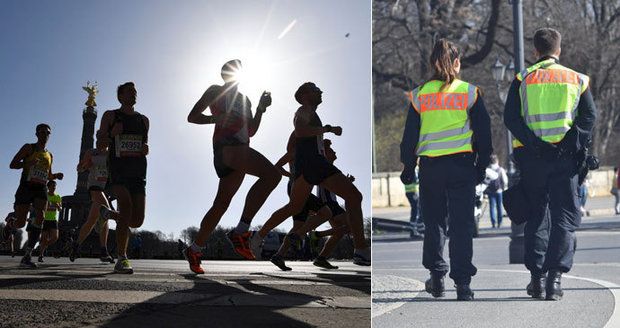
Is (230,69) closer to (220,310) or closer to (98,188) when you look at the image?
(98,188)

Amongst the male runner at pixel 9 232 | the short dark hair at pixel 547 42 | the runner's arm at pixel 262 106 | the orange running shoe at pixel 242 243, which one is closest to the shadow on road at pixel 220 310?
the orange running shoe at pixel 242 243

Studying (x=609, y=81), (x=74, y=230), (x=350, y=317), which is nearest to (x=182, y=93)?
(x=74, y=230)

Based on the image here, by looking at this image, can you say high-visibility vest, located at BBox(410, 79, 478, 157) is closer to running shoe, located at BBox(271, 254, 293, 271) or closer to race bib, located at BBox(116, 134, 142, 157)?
running shoe, located at BBox(271, 254, 293, 271)

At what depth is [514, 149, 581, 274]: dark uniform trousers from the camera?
9.53 ft

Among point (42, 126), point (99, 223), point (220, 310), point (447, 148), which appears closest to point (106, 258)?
point (99, 223)

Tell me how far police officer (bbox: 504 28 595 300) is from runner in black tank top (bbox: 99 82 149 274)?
1076 millimetres

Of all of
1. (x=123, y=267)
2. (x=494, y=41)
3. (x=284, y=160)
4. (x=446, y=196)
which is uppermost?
Answer: (x=494, y=41)

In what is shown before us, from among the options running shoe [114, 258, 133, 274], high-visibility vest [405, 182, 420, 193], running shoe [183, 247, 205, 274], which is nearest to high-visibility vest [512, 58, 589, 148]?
high-visibility vest [405, 182, 420, 193]

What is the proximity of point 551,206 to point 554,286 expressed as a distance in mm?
236

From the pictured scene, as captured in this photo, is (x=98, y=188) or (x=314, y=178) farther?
(x=314, y=178)

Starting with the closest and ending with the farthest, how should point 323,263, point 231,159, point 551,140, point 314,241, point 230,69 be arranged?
point 231,159 → point 230,69 → point 551,140 → point 314,241 → point 323,263

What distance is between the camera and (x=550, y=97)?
→ 2885 millimetres

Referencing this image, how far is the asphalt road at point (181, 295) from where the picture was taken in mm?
2102

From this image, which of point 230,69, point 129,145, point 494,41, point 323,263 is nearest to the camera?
point 129,145
